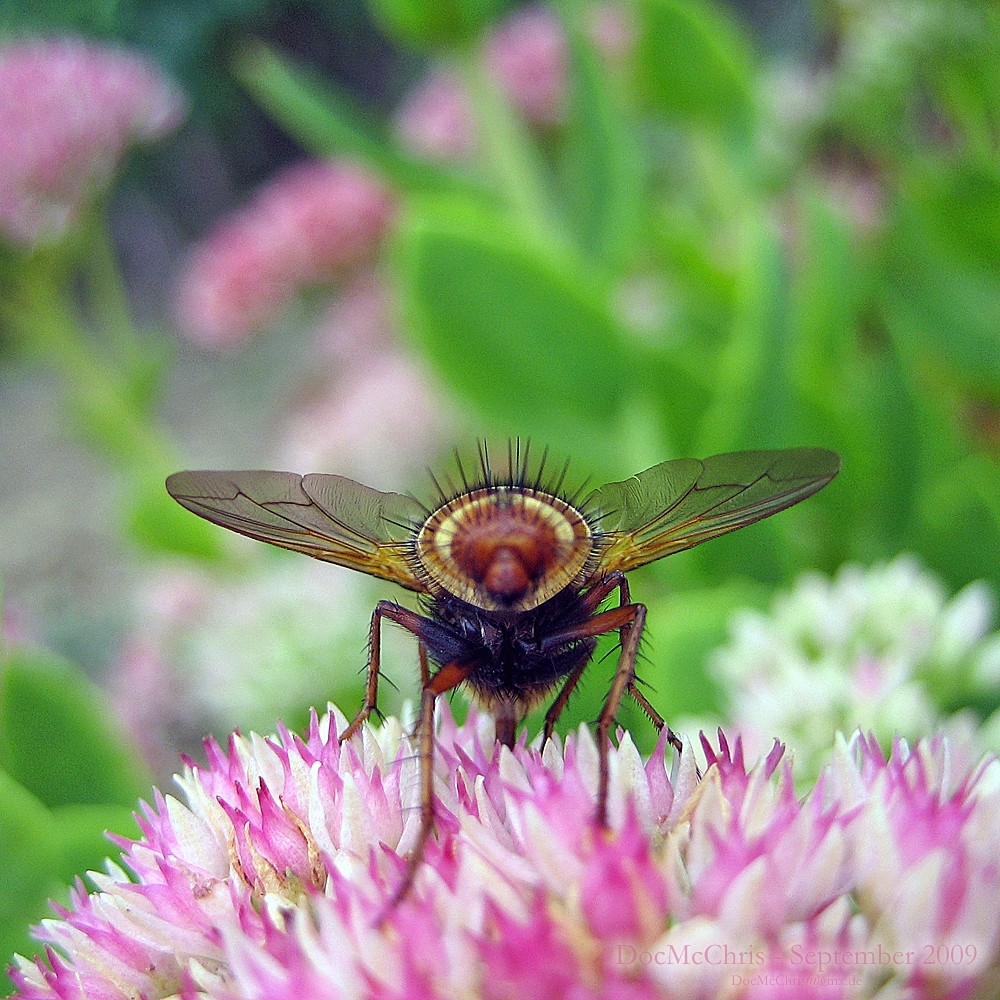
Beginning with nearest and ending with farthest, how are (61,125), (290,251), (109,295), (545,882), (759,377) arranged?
(545,882) → (759,377) → (61,125) → (109,295) → (290,251)

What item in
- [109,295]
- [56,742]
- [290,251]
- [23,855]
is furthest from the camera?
[290,251]

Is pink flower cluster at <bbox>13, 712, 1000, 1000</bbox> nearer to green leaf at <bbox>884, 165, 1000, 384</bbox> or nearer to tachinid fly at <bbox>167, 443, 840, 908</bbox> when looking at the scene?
tachinid fly at <bbox>167, 443, 840, 908</bbox>

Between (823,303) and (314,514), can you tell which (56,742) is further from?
(823,303)

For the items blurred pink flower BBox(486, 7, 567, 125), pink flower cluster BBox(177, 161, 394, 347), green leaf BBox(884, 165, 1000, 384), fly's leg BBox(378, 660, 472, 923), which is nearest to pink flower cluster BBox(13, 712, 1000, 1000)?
fly's leg BBox(378, 660, 472, 923)

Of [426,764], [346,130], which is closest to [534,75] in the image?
[346,130]

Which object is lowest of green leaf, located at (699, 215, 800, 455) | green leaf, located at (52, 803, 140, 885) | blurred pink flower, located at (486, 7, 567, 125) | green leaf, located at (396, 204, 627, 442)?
green leaf, located at (52, 803, 140, 885)

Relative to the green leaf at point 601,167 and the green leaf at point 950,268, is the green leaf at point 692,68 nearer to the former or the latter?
the green leaf at point 601,167

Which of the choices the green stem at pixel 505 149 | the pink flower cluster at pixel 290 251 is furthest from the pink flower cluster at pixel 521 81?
the green stem at pixel 505 149
